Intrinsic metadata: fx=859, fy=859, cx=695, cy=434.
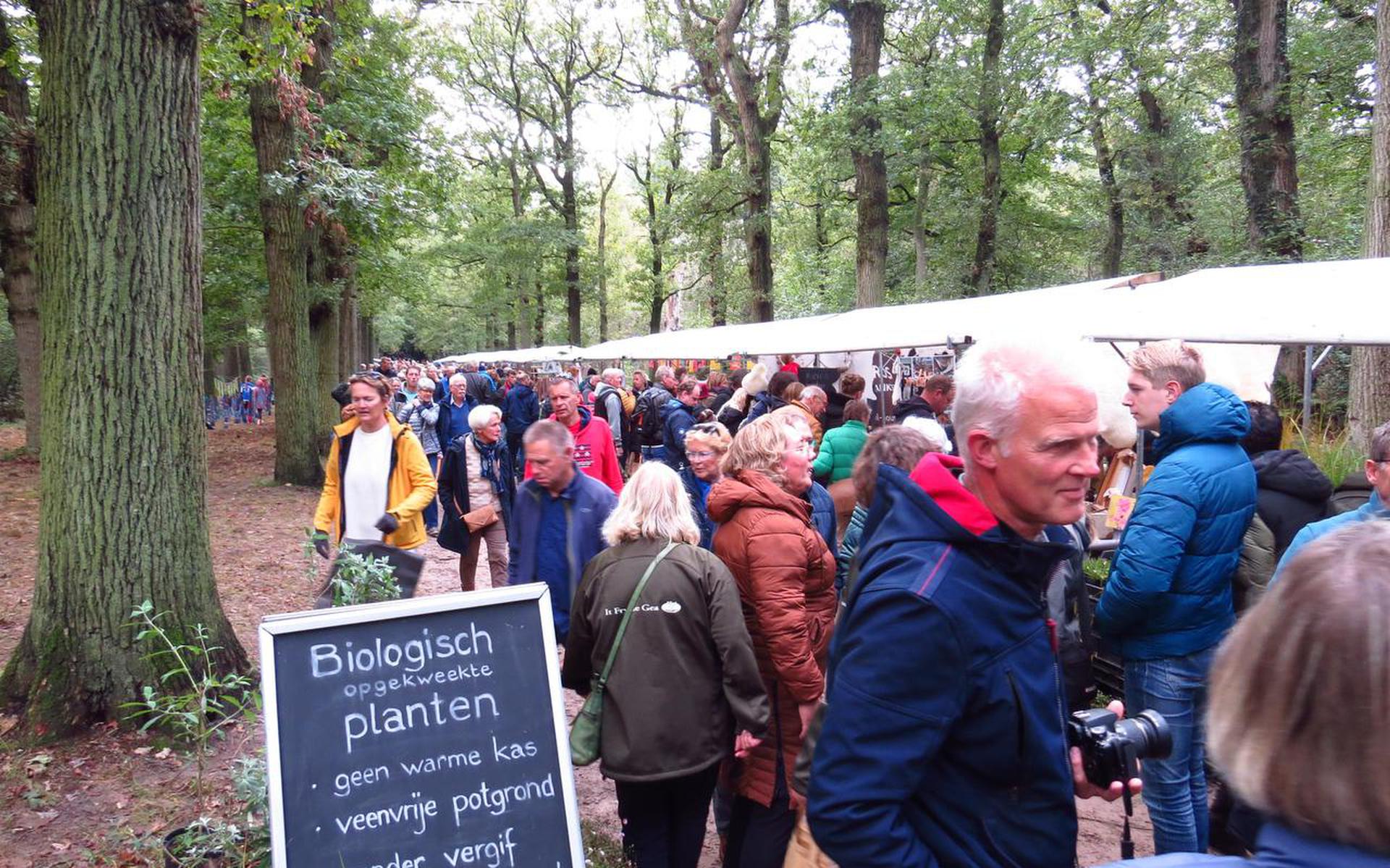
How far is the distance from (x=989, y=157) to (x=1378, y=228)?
12392 millimetres

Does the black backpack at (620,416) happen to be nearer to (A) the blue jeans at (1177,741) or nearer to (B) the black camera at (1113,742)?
(A) the blue jeans at (1177,741)

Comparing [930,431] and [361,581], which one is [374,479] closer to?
[361,581]

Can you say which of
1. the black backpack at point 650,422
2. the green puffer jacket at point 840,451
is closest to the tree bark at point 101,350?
the green puffer jacket at point 840,451

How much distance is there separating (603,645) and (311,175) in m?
10.2

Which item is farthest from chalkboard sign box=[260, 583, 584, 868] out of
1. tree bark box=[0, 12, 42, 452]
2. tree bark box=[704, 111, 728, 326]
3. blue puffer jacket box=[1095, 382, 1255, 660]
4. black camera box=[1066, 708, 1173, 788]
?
tree bark box=[704, 111, 728, 326]

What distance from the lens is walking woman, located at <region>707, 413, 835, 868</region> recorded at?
10.2 ft

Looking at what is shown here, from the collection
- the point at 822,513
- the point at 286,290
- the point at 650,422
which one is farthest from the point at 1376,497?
the point at 286,290

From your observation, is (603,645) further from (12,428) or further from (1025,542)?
(12,428)

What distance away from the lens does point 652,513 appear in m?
3.13

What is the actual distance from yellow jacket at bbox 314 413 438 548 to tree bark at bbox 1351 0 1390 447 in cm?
874

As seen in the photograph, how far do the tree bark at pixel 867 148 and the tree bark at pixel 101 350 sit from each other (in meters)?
12.8

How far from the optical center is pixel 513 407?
1098 cm

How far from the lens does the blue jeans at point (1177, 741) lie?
10.4 ft

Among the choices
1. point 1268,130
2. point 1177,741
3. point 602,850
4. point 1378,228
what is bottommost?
point 602,850
